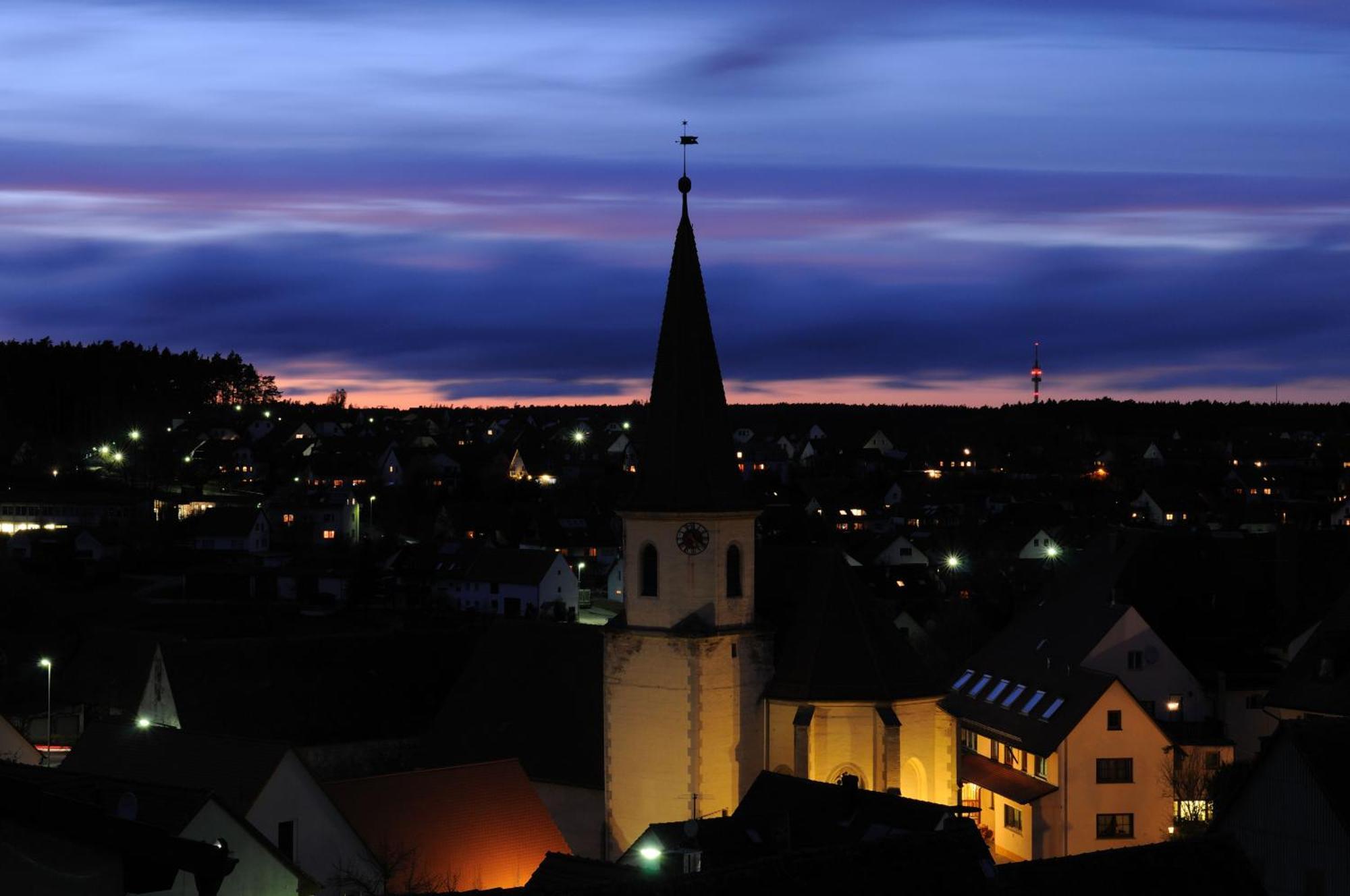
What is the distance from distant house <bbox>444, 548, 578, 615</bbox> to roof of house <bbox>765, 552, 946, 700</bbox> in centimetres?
6085

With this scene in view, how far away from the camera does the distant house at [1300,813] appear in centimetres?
3944

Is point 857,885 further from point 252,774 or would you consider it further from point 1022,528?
point 1022,528

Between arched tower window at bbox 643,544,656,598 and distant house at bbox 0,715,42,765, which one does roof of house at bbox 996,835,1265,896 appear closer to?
arched tower window at bbox 643,544,656,598

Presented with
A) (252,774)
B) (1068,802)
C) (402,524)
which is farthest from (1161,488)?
(252,774)

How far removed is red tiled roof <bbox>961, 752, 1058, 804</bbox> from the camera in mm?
55969

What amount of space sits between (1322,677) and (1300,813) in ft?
71.3

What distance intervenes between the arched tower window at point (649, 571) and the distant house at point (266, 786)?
1161 centimetres

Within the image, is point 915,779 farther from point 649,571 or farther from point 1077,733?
point 1077,733

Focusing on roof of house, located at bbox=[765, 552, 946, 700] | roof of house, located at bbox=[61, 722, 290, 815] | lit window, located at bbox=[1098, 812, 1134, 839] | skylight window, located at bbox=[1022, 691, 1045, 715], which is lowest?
lit window, located at bbox=[1098, 812, 1134, 839]

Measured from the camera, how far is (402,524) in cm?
14962

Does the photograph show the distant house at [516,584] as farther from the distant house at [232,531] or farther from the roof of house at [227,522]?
the roof of house at [227,522]

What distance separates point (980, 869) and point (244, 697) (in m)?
34.6

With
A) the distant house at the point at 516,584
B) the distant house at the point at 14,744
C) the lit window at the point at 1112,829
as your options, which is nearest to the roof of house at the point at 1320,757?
the lit window at the point at 1112,829

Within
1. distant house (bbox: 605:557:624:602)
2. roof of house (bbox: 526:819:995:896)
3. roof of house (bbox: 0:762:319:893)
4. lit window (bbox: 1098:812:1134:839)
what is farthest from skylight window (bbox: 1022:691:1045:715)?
distant house (bbox: 605:557:624:602)
